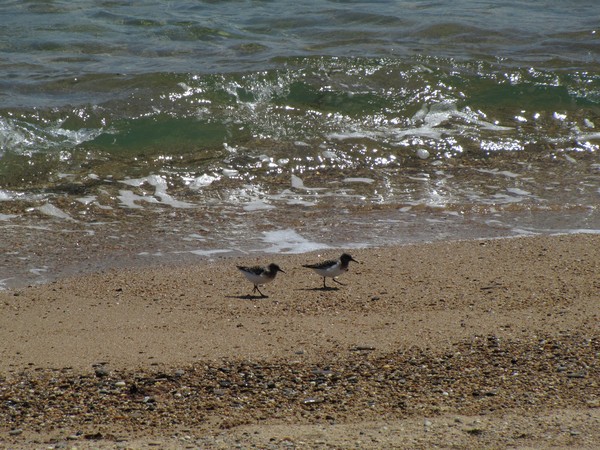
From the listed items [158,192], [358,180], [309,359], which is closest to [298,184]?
[358,180]

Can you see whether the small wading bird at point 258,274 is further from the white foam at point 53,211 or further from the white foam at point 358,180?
the white foam at point 358,180

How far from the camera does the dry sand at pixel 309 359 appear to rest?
4316 mm

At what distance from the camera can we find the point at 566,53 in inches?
653

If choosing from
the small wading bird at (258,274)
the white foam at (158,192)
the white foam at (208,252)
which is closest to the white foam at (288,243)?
the white foam at (208,252)

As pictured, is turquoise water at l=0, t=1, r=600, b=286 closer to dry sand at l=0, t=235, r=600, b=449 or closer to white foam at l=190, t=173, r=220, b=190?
white foam at l=190, t=173, r=220, b=190

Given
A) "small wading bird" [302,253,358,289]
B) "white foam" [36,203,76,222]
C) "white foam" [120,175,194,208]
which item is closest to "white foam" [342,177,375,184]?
"white foam" [120,175,194,208]

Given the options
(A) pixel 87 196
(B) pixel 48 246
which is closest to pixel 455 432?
(B) pixel 48 246

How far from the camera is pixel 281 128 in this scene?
1255 centimetres

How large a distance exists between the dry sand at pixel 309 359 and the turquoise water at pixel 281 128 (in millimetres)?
1239

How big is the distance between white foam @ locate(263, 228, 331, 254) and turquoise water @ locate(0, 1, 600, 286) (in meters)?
0.03

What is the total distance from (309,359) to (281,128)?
25.4 ft

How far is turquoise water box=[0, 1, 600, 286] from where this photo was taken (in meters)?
8.81

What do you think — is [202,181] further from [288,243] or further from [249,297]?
[249,297]

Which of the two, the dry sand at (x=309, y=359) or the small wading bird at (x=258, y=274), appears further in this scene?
the small wading bird at (x=258, y=274)
